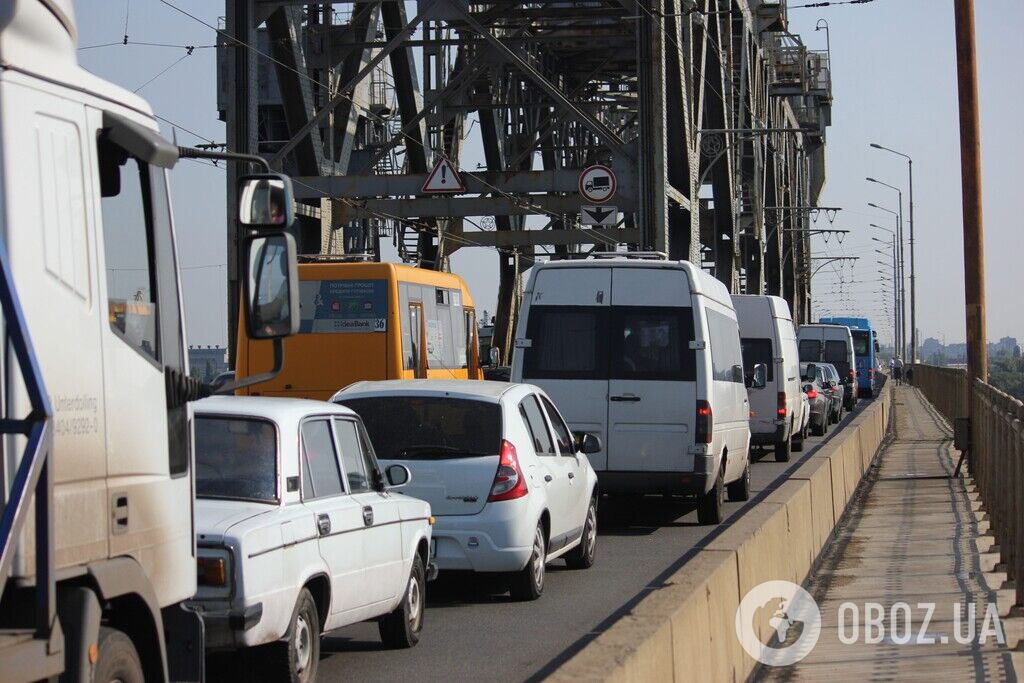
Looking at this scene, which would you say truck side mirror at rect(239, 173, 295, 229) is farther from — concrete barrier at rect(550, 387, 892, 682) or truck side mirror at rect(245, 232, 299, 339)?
concrete barrier at rect(550, 387, 892, 682)

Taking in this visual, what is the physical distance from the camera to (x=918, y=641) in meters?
9.67

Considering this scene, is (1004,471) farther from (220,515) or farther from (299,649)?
(220,515)

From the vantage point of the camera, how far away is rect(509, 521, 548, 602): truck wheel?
37.9ft

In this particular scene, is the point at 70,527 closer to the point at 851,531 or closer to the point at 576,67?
the point at 851,531

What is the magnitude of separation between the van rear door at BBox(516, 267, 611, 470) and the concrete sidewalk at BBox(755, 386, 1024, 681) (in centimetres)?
294

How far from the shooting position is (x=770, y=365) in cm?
2806

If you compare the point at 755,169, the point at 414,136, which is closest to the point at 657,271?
the point at 414,136

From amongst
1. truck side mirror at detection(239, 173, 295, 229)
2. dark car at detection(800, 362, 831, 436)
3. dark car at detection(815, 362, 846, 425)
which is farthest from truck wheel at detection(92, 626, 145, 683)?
dark car at detection(815, 362, 846, 425)

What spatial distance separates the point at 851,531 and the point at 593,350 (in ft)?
11.1

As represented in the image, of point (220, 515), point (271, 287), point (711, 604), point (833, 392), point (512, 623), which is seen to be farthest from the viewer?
point (833, 392)

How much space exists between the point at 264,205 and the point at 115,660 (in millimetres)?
1657

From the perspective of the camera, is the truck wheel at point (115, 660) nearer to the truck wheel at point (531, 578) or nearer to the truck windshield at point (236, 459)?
the truck windshield at point (236, 459)

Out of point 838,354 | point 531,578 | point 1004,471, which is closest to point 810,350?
point 838,354

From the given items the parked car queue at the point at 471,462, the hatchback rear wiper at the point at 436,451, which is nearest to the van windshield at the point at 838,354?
the parked car queue at the point at 471,462
